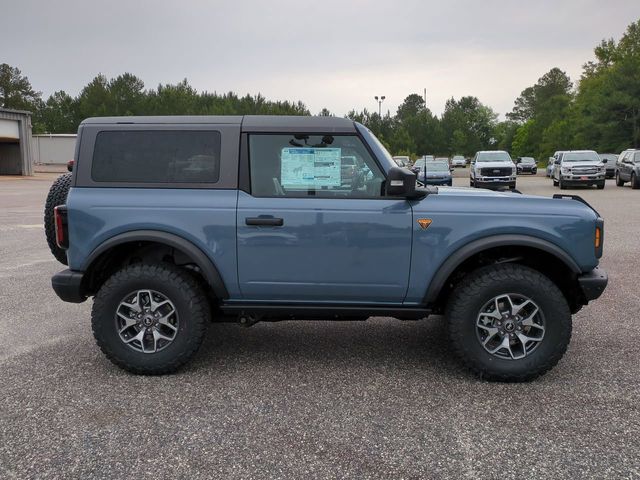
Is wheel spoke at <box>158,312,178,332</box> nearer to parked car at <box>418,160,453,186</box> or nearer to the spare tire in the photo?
the spare tire

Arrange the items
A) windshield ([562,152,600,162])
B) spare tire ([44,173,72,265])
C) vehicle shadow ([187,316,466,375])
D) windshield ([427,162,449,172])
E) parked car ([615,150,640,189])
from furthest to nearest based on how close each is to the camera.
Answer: windshield ([562,152,600,162]) → parked car ([615,150,640,189]) → windshield ([427,162,449,172]) → spare tire ([44,173,72,265]) → vehicle shadow ([187,316,466,375])

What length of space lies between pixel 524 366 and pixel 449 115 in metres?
132

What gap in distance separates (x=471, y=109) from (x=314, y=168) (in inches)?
5966

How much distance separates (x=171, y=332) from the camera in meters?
4.33

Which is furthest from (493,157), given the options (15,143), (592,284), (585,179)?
(15,143)

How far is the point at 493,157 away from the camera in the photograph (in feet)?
90.2

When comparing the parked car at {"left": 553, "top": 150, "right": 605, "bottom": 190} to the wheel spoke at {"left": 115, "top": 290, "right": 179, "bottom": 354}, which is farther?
the parked car at {"left": 553, "top": 150, "right": 605, "bottom": 190}

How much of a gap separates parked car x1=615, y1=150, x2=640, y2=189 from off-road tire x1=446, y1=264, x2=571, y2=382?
79.6ft

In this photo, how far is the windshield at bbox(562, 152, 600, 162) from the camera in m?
26.6

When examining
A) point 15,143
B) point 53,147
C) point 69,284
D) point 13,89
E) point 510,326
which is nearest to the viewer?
point 510,326

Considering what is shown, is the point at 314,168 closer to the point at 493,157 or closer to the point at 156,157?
the point at 156,157

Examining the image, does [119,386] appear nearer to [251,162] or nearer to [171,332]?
[171,332]

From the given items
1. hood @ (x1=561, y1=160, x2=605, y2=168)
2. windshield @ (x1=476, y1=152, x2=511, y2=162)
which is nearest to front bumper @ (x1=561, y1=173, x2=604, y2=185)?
hood @ (x1=561, y1=160, x2=605, y2=168)

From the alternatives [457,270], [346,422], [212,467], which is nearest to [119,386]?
[212,467]
